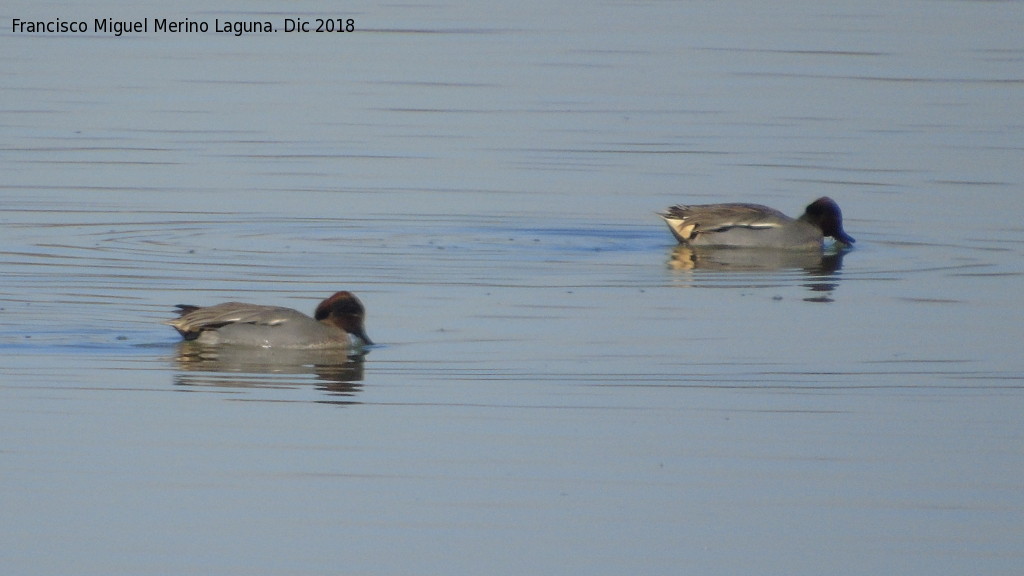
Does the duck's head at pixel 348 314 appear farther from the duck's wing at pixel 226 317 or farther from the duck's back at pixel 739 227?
the duck's back at pixel 739 227

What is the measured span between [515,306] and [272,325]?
7.52 ft

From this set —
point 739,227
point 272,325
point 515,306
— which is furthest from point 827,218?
point 272,325

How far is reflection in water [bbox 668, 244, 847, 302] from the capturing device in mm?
16297

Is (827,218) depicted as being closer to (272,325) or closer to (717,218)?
(717,218)

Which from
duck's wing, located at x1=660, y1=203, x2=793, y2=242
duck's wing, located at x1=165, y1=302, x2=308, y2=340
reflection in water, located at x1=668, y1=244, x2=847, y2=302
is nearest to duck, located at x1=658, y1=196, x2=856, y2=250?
duck's wing, located at x1=660, y1=203, x2=793, y2=242

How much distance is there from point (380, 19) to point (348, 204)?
16.5 m

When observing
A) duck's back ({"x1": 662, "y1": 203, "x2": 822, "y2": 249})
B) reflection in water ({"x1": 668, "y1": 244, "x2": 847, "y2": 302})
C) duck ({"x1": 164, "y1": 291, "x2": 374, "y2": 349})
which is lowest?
duck ({"x1": 164, "y1": 291, "x2": 374, "y2": 349})

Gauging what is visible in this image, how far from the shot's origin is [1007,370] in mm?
11938

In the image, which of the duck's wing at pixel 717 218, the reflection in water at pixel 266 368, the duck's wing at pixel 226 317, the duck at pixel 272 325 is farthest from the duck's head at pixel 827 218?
the duck's wing at pixel 226 317

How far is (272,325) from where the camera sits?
12.2 metres

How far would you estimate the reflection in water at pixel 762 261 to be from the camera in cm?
1630

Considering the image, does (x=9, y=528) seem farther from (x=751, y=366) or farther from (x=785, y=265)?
(x=785, y=265)

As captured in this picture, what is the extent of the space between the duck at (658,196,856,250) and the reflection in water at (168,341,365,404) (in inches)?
225

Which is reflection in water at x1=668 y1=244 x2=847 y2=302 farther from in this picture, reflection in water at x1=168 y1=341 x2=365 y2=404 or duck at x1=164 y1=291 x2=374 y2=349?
reflection in water at x1=168 y1=341 x2=365 y2=404
